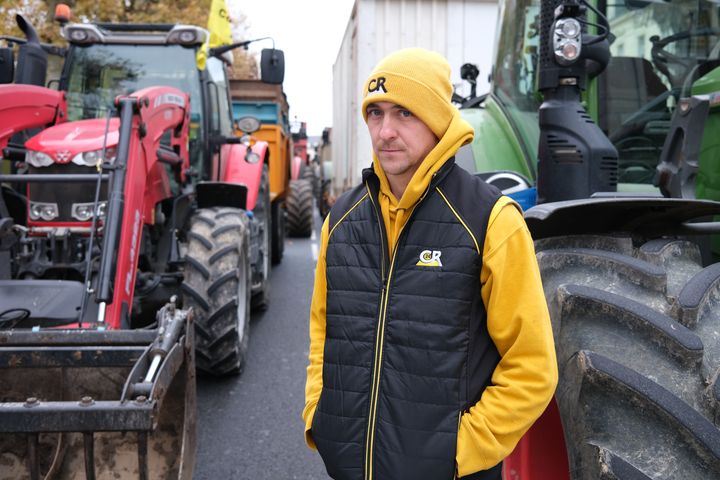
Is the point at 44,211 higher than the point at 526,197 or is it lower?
lower

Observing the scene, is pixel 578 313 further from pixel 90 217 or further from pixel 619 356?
pixel 90 217

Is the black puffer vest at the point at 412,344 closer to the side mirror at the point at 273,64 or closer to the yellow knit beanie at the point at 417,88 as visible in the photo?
the yellow knit beanie at the point at 417,88

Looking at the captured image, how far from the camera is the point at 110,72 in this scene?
573cm

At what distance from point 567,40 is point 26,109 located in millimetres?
3500

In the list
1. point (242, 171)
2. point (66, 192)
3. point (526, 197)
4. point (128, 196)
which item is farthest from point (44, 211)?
point (526, 197)

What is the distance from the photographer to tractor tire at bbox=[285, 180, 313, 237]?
1289cm

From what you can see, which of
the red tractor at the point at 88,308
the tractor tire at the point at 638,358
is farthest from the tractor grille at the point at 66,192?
the tractor tire at the point at 638,358

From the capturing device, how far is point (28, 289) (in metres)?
3.65

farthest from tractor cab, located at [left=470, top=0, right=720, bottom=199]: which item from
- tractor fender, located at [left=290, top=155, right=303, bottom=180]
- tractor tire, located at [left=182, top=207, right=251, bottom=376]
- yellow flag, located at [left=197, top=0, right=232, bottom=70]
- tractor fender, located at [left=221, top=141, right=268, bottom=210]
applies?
tractor fender, located at [left=290, top=155, right=303, bottom=180]

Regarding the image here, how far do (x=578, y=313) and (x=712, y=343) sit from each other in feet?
1.12

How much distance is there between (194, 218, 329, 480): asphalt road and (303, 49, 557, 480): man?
81.0 inches

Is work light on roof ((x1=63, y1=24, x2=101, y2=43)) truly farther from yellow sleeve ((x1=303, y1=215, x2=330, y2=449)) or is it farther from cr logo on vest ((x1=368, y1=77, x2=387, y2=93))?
cr logo on vest ((x1=368, y1=77, x2=387, y2=93))

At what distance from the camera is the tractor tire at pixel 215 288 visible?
14.7 feet

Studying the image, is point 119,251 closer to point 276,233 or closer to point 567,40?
point 567,40
